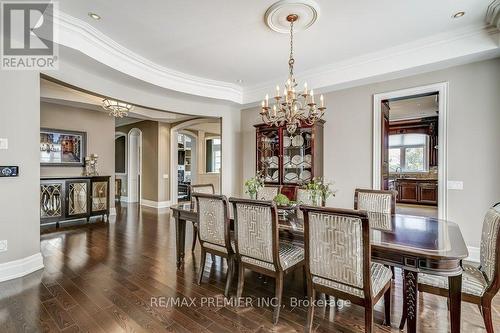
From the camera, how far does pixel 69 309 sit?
2.24 metres

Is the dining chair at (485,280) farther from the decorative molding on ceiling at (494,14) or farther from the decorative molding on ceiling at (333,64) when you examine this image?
the decorative molding on ceiling at (333,64)

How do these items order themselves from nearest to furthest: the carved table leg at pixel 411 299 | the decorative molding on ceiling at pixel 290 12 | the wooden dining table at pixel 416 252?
the wooden dining table at pixel 416 252 < the carved table leg at pixel 411 299 < the decorative molding on ceiling at pixel 290 12

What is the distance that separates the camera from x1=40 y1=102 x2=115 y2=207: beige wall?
5449 mm

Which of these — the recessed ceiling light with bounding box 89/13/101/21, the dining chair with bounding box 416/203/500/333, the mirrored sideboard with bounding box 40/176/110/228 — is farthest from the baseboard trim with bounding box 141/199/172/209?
the dining chair with bounding box 416/203/500/333

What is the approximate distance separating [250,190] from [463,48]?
3225mm

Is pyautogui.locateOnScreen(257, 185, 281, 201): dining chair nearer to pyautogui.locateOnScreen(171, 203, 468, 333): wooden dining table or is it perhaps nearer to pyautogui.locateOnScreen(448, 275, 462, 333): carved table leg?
pyautogui.locateOnScreen(171, 203, 468, 333): wooden dining table

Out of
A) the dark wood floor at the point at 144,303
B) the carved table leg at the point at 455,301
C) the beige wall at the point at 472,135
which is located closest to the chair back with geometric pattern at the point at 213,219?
the dark wood floor at the point at 144,303

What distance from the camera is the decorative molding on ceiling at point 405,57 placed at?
3051mm

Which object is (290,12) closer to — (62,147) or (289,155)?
(289,155)

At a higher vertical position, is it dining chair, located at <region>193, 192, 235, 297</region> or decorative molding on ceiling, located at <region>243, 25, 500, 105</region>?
decorative molding on ceiling, located at <region>243, 25, 500, 105</region>

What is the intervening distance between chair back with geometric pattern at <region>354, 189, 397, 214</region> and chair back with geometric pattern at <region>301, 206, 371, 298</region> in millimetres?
1544

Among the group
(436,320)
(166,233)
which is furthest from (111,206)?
(436,320)

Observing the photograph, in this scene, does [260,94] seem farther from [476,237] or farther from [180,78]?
[476,237]

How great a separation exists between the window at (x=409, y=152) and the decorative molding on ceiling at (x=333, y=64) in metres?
6.76
